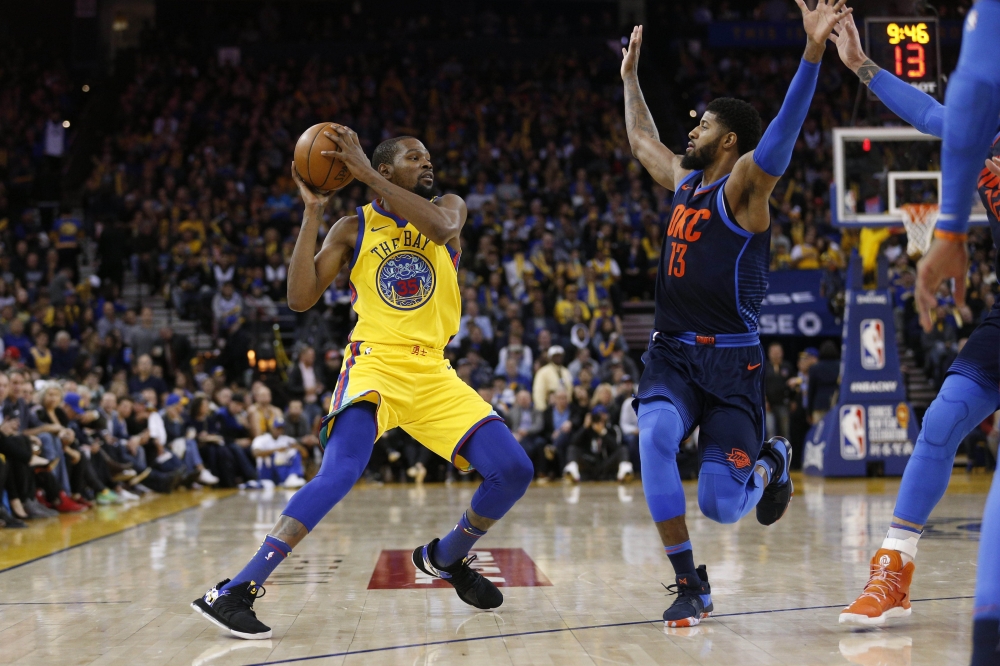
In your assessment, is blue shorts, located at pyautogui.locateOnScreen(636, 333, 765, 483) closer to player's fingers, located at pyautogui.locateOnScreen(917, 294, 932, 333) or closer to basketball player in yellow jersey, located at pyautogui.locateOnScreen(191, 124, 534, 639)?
basketball player in yellow jersey, located at pyautogui.locateOnScreen(191, 124, 534, 639)

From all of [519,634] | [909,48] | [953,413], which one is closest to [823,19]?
[953,413]

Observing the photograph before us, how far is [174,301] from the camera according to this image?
1761cm

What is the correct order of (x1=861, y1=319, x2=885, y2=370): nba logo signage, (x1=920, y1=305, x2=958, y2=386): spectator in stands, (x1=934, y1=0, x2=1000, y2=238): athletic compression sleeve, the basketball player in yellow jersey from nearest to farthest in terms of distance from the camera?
(x1=934, y1=0, x2=1000, y2=238): athletic compression sleeve → the basketball player in yellow jersey → (x1=861, y1=319, x2=885, y2=370): nba logo signage → (x1=920, y1=305, x2=958, y2=386): spectator in stands

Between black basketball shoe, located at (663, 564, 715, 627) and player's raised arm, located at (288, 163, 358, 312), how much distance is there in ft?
6.42

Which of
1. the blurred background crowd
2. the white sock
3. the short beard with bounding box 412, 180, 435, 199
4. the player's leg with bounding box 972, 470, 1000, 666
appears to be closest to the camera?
the player's leg with bounding box 972, 470, 1000, 666

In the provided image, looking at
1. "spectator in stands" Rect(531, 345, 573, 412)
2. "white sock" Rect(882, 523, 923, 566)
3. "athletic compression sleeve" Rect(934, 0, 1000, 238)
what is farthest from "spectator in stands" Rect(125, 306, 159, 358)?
"athletic compression sleeve" Rect(934, 0, 1000, 238)

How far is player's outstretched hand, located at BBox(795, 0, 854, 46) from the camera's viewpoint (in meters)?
3.98

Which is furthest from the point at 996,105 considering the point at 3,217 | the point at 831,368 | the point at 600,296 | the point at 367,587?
the point at 3,217

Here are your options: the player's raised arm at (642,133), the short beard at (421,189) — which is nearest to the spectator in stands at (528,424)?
the player's raised arm at (642,133)

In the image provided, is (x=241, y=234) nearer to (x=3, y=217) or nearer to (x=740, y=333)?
(x=3, y=217)

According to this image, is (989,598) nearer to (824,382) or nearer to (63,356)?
(824,382)

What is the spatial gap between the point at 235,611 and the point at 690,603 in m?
1.81

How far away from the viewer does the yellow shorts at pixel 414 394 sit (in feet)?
15.0

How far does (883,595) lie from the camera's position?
4.13 meters
